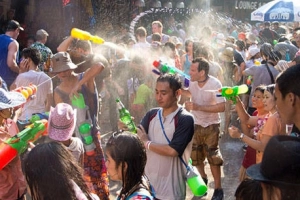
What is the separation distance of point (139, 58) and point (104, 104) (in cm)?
170

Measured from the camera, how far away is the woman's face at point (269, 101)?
4.31m

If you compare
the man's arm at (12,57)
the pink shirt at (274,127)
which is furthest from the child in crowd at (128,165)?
the man's arm at (12,57)

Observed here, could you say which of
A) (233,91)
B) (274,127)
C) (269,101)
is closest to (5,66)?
(233,91)

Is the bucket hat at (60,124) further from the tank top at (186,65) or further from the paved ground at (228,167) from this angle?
the tank top at (186,65)

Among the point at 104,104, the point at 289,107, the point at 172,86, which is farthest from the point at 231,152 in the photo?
the point at 289,107

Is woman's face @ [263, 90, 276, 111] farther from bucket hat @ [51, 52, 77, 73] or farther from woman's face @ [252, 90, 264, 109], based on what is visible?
bucket hat @ [51, 52, 77, 73]

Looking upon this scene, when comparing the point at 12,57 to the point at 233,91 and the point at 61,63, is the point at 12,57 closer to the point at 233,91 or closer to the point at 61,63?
the point at 61,63

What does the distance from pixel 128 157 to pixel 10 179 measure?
1.34 m

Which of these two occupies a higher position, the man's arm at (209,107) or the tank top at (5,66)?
the tank top at (5,66)

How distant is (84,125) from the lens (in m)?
4.66

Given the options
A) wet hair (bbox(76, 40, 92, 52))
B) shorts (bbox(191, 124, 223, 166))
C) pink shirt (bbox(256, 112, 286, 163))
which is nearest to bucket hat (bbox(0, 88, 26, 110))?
wet hair (bbox(76, 40, 92, 52))

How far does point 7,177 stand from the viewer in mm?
3586

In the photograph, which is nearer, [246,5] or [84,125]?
[84,125]

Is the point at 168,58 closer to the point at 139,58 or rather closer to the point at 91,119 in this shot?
the point at 139,58
